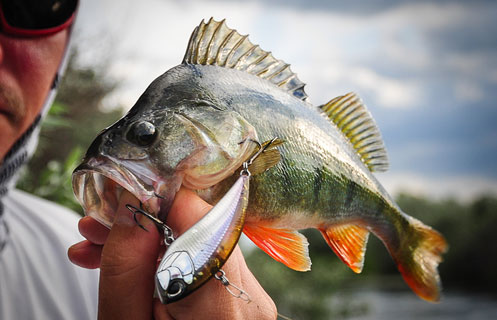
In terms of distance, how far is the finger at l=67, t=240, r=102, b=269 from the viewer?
1.02 metres

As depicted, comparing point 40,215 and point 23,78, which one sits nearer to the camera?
point 23,78

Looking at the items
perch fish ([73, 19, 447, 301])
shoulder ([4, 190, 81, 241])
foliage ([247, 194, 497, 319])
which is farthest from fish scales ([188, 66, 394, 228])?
foliage ([247, 194, 497, 319])

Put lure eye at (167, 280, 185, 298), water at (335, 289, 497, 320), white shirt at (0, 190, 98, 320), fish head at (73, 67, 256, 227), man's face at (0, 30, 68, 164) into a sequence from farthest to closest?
water at (335, 289, 497, 320), white shirt at (0, 190, 98, 320), man's face at (0, 30, 68, 164), fish head at (73, 67, 256, 227), lure eye at (167, 280, 185, 298)

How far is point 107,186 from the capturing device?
0.87m

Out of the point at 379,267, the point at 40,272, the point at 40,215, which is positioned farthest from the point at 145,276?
the point at 379,267

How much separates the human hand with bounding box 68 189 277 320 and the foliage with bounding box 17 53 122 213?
2.64 meters

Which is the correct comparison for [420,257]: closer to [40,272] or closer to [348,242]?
[348,242]

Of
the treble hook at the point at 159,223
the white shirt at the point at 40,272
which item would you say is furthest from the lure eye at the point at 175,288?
the white shirt at the point at 40,272

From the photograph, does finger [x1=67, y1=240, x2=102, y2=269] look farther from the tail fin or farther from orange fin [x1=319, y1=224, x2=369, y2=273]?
the tail fin

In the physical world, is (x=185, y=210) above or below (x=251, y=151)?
below

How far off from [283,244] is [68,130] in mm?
9363

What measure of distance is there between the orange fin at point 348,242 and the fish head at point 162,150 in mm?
381

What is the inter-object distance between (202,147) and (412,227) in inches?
29.7

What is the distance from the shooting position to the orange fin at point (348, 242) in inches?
44.3
